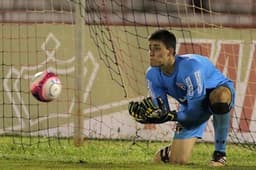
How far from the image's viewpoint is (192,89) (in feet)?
31.6

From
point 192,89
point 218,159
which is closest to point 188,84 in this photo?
point 192,89

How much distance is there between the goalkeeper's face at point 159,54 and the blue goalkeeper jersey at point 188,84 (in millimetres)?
192

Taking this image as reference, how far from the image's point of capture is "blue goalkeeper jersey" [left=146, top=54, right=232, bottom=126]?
380 inches

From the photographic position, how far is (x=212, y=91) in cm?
995

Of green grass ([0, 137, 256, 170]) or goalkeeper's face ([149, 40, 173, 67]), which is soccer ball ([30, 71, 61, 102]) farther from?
goalkeeper's face ([149, 40, 173, 67])

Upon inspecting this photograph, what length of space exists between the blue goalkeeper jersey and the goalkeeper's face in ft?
0.63

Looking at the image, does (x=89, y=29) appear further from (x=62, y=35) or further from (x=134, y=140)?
(x=134, y=140)

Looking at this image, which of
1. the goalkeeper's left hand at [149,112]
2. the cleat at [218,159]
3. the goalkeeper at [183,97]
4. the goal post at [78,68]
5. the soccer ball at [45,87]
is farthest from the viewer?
the goal post at [78,68]

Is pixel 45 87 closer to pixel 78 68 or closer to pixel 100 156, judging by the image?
pixel 100 156

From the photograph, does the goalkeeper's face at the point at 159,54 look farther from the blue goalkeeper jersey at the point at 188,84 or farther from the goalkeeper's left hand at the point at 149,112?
the goalkeeper's left hand at the point at 149,112

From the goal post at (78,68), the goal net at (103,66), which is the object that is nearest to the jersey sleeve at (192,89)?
the goal post at (78,68)

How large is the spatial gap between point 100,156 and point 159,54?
84.2 inches

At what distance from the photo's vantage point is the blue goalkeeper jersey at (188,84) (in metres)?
9.66

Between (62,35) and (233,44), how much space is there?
7.79 ft
